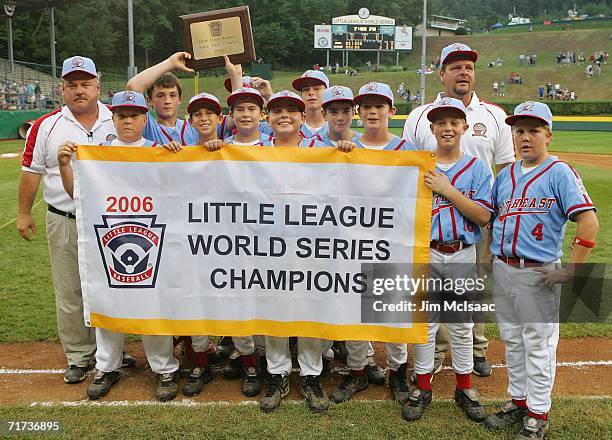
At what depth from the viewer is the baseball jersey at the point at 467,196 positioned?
14.2 ft

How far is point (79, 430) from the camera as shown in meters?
4.14

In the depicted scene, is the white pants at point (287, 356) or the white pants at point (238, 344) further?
the white pants at point (238, 344)

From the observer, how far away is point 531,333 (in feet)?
13.3

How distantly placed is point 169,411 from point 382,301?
185 centimetres

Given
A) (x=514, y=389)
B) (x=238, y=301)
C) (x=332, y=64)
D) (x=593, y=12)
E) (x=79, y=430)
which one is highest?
(x=593, y=12)

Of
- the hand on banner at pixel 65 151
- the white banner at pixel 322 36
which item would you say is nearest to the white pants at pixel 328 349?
the hand on banner at pixel 65 151

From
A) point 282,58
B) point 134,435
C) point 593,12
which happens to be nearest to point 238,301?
point 134,435

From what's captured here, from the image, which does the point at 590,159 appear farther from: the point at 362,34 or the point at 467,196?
the point at 362,34

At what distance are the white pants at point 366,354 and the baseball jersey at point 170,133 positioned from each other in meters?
2.44

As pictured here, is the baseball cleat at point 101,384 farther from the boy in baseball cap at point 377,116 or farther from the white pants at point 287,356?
the boy in baseball cap at point 377,116

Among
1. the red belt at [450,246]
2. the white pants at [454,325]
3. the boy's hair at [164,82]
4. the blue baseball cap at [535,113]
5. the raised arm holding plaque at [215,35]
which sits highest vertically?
the raised arm holding plaque at [215,35]

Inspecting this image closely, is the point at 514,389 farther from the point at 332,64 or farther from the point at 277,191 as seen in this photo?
the point at 332,64

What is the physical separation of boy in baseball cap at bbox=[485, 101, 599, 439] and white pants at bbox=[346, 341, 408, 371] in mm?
817

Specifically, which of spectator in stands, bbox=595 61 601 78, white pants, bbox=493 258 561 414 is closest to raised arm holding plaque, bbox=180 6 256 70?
white pants, bbox=493 258 561 414
